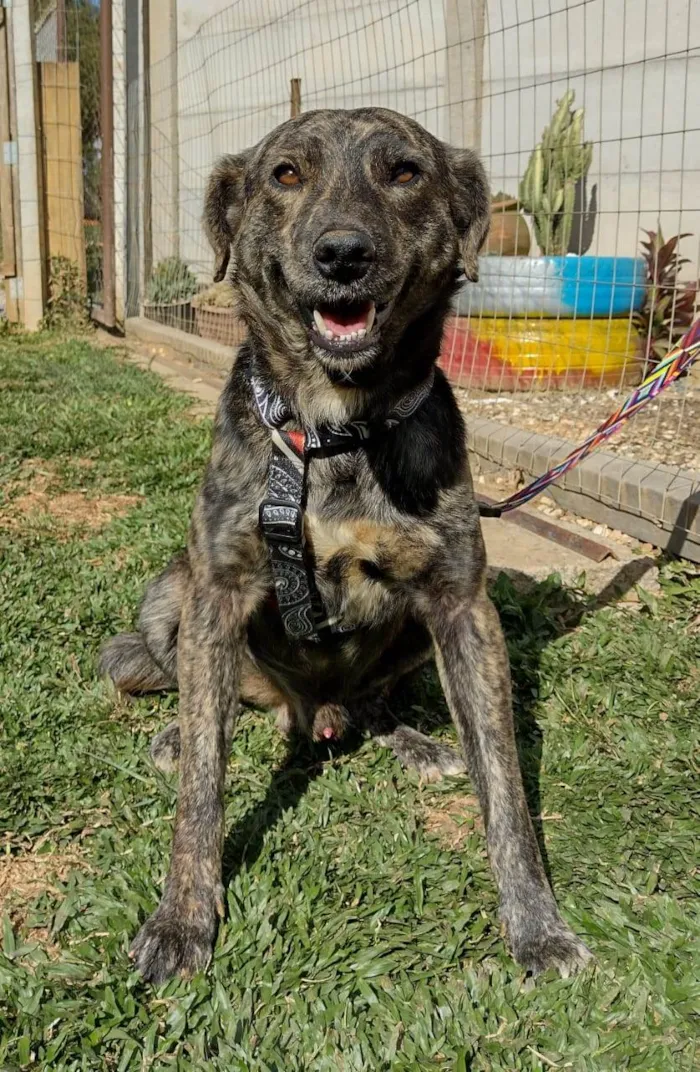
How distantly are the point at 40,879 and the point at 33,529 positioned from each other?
2.40m

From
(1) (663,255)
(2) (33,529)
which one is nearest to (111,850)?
(2) (33,529)

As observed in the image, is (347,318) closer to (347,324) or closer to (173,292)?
(347,324)

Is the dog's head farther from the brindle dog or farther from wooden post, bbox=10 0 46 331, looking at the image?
wooden post, bbox=10 0 46 331

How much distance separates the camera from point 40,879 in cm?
239

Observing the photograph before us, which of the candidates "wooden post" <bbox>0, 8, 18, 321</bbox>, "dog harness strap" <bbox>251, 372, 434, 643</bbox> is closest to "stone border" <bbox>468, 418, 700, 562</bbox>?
"dog harness strap" <bbox>251, 372, 434, 643</bbox>

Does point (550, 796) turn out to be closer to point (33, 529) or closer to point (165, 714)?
point (165, 714)

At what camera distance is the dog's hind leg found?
298cm

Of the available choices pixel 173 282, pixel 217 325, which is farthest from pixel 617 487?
pixel 173 282

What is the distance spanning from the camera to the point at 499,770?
2348 millimetres

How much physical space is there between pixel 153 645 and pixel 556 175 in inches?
196

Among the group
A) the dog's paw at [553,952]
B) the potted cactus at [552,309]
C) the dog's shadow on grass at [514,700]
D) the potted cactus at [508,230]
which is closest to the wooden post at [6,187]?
the potted cactus at [508,230]

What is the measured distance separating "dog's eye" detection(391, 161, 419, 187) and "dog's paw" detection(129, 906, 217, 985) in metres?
1.90

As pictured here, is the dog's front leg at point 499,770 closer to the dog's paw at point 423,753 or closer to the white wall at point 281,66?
the dog's paw at point 423,753

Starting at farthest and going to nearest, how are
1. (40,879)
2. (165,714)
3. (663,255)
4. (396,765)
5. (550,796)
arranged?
(663,255), (165,714), (396,765), (550,796), (40,879)
